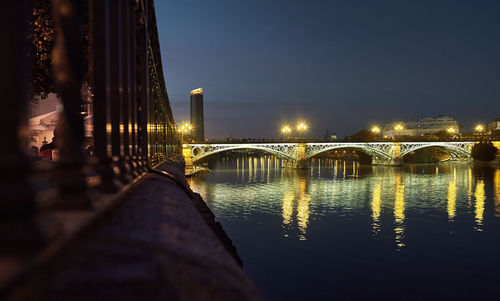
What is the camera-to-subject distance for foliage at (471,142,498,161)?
318ft

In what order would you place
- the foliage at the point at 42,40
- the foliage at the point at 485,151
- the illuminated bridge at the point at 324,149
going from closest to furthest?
1. the foliage at the point at 42,40
2. the illuminated bridge at the point at 324,149
3. the foliage at the point at 485,151

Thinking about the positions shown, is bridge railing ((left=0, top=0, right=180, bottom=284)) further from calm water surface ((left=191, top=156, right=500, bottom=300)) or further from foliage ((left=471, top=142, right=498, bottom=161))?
foliage ((left=471, top=142, right=498, bottom=161))

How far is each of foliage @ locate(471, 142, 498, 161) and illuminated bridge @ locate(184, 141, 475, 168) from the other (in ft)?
15.6

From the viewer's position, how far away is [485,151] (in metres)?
97.0

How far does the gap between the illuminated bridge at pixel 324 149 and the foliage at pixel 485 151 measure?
476cm

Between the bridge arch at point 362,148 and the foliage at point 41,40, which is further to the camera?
the bridge arch at point 362,148

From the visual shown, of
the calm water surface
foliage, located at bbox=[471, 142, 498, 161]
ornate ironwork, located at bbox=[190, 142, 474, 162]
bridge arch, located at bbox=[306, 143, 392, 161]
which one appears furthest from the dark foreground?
foliage, located at bbox=[471, 142, 498, 161]

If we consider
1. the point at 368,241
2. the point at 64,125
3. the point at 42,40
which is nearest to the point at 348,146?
the point at 368,241

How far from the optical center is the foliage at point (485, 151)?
96812 millimetres

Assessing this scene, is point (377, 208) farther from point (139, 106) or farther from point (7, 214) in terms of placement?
point (7, 214)

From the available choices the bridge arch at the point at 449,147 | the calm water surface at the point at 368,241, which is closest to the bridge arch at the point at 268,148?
the calm water surface at the point at 368,241

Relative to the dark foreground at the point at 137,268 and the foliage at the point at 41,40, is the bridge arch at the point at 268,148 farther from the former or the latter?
the dark foreground at the point at 137,268

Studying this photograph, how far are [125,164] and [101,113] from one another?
79 centimetres

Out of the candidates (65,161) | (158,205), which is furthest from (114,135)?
(65,161)
